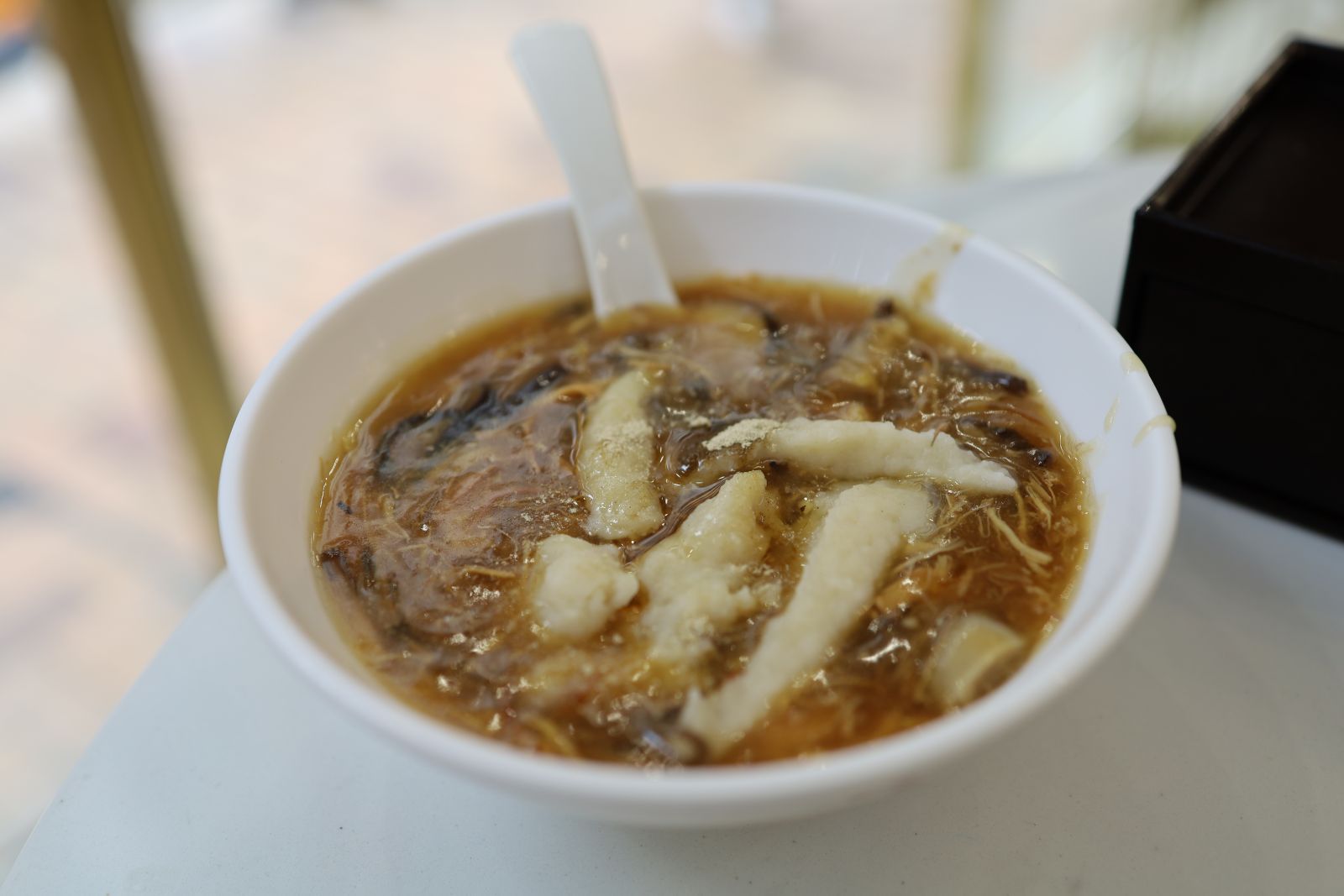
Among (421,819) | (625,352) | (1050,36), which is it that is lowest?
(1050,36)

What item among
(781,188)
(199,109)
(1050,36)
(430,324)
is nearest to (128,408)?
(199,109)

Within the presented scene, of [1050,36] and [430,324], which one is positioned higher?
[430,324]

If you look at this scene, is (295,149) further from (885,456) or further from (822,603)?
(822,603)

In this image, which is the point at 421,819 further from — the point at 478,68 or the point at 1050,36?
the point at 1050,36

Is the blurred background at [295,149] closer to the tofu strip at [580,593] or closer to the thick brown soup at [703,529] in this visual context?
the thick brown soup at [703,529]

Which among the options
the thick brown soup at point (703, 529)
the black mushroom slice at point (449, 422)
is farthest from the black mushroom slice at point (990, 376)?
the black mushroom slice at point (449, 422)

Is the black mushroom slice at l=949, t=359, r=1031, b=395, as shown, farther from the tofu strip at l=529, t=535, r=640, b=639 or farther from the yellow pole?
the yellow pole

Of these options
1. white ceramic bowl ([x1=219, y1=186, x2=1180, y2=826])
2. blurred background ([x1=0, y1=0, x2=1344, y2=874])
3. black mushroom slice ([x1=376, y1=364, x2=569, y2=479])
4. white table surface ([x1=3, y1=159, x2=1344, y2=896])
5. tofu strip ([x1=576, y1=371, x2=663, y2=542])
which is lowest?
blurred background ([x1=0, y1=0, x2=1344, y2=874])

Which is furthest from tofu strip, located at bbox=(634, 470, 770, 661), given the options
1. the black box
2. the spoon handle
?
the black box
